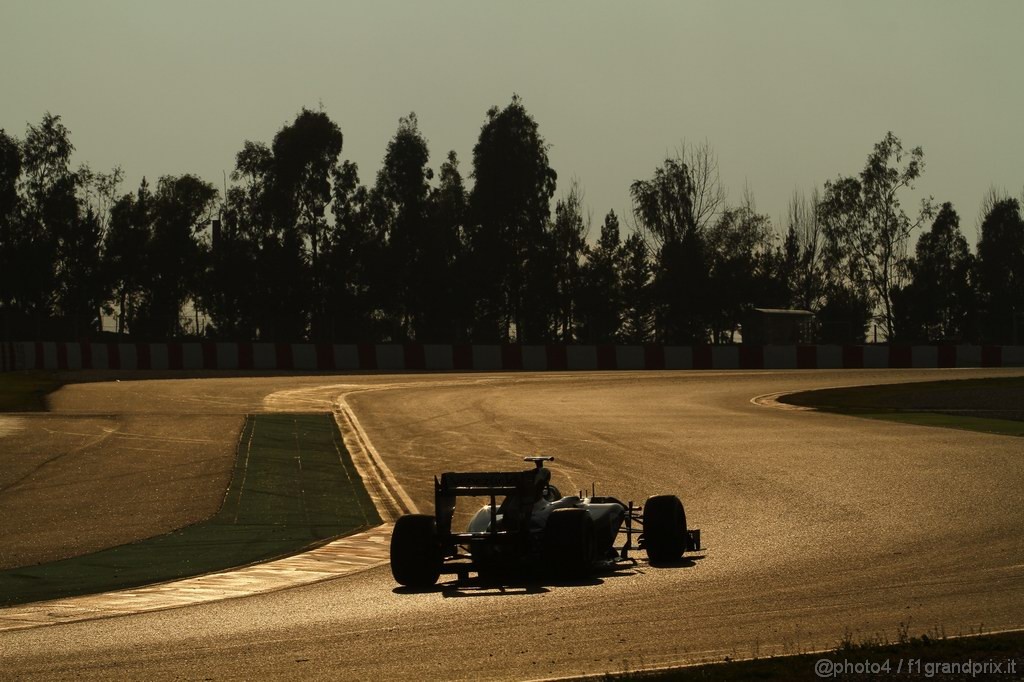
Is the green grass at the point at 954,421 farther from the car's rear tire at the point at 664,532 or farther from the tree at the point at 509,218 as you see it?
the tree at the point at 509,218

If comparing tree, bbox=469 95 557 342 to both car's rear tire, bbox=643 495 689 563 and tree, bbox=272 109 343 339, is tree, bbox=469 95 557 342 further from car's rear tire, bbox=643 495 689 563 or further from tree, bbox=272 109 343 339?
car's rear tire, bbox=643 495 689 563

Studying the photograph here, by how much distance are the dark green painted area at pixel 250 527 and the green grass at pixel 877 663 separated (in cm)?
592

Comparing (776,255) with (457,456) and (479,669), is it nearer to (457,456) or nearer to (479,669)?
(457,456)

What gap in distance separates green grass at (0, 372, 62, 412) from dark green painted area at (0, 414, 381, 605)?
8.64 metres

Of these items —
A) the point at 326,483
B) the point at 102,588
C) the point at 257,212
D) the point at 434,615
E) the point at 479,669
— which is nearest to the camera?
the point at 479,669

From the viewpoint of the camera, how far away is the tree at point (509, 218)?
79.7 meters

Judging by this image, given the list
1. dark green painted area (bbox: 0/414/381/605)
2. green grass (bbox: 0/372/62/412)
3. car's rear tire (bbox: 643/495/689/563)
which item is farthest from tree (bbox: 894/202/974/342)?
car's rear tire (bbox: 643/495/689/563)

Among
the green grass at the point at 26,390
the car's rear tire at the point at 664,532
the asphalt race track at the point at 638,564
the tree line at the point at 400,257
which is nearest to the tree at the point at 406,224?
the tree line at the point at 400,257

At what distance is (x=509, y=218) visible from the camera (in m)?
82.6

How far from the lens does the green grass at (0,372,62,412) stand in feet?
102

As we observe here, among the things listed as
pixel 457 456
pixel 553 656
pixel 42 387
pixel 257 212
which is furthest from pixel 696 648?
pixel 257 212

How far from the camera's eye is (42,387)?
37.3 metres

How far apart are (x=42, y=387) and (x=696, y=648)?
31.9 meters

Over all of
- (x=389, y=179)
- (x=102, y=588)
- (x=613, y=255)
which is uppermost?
(x=389, y=179)
